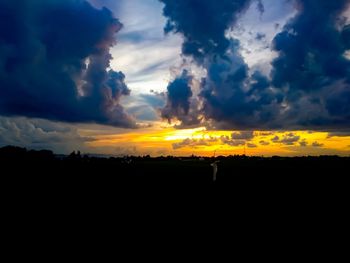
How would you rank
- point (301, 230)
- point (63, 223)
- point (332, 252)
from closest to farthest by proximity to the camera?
point (332, 252) < point (301, 230) < point (63, 223)

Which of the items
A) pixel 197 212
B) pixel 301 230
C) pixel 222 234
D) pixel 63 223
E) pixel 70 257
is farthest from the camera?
pixel 197 212

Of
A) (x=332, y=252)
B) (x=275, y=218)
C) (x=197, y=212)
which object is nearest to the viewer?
(x=332, y=252)

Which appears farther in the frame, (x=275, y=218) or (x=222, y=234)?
(x=275, y=218)

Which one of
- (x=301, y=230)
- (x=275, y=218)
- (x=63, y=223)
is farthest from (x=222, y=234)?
(x=63, y=223)

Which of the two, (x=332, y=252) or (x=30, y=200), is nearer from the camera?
(x=332, y=252)

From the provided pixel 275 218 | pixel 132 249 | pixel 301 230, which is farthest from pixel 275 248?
pixel 275 218

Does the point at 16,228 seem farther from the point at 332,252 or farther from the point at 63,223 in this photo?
the point at 332,252

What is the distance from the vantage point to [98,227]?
75.0ft

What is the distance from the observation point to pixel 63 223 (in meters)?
24.2

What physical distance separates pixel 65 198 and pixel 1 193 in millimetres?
8851

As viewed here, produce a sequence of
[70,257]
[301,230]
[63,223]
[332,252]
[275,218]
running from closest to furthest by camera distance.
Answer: [70,257]
[332,252]
[301,230]
[63,223]
[275,218]

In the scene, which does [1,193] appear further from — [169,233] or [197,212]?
[169,233]

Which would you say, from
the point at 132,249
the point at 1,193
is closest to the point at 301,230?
the point at 132,249

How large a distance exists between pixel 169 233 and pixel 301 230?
8149 millimetres
